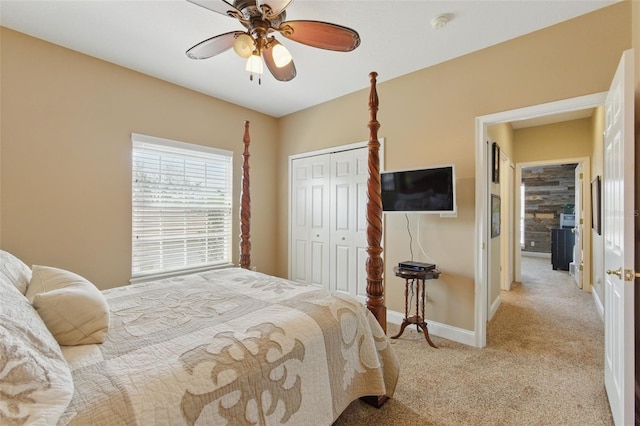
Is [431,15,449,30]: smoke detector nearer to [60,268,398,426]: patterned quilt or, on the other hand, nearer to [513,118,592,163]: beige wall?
[60,268,398,426]: patterned quilt

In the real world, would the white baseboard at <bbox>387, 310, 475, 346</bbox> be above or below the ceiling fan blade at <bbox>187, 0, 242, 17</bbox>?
below

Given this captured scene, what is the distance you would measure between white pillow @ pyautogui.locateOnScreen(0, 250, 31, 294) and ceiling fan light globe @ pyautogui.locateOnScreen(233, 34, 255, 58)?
5.51ft

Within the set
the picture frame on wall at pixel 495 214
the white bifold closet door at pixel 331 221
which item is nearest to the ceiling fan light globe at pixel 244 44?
the white bifold closet door at pixel 331 221

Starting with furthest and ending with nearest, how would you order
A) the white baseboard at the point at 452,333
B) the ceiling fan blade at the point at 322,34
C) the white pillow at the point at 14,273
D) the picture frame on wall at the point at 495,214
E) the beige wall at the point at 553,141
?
the beige wall at the point at 553,141
the picture frame on wall at the point at 495,214
the white baseboard at the point at 452,333
the ceiling fan blade at the point at 322,34
the white pillow at the point at 14,273

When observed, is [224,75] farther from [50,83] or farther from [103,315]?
[103,315]

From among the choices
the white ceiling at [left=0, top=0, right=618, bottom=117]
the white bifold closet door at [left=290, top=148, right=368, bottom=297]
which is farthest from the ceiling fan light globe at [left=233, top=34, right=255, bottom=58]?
the white bifold closet door at [left=290, top=148, right=368, bottom=297]

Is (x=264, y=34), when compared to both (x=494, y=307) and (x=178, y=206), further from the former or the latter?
(x=494, y=307)

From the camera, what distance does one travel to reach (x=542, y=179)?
7.66 m

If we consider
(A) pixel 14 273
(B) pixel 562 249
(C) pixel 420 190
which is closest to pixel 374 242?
(C) pixel 420 190

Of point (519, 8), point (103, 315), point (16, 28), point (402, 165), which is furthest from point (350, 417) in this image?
point (16, 28)

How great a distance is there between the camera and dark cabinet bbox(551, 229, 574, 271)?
6.02m

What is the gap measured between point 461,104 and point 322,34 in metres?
1.67

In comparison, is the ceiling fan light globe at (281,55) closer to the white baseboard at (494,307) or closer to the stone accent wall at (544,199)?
the white baseboard at (494,307)

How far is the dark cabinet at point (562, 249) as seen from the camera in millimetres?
6023
